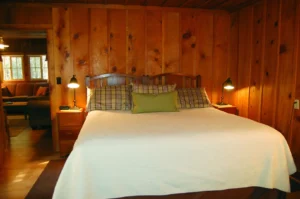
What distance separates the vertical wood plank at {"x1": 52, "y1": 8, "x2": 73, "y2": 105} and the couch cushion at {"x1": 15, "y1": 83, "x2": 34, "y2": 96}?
16.0 feet

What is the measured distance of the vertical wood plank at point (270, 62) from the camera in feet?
10.4

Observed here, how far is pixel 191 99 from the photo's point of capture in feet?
11.6

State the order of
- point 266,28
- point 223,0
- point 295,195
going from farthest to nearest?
point 223,0 < point 266,28 < point 295,195

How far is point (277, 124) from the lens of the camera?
3.17 m

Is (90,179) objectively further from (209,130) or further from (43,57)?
(43,57)

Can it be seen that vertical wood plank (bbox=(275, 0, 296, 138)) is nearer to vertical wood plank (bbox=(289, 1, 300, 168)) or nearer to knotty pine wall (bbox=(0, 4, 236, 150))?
vertical wood plank (bbox=(289, 1, 300, 168))

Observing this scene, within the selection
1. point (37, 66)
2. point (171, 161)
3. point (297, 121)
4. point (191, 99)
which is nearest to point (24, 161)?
point (171, 161)

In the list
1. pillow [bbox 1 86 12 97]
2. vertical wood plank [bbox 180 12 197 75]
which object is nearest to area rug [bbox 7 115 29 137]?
pillow [bbox 1 86 12 97]

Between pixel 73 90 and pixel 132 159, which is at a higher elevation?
pixel 73 90

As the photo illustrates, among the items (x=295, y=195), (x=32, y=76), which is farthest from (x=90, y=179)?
(x=32, y=76)

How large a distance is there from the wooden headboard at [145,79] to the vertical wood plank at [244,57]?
0.73 m

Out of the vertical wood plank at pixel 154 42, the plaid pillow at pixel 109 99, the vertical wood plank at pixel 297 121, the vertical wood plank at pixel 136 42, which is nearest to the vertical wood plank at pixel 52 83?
the plaid pillow at pixel 109 99

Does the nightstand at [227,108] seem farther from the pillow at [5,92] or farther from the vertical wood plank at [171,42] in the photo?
the pillow at [5,92]

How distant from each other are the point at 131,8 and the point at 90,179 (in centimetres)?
287
